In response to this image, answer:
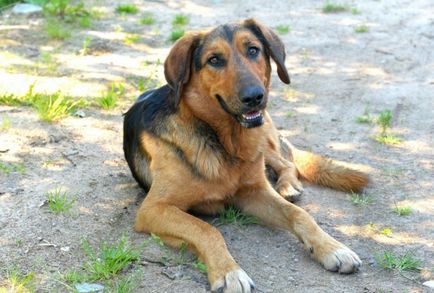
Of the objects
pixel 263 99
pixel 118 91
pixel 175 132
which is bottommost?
pixel 118 91

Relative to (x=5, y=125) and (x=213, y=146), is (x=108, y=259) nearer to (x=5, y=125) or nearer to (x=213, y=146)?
(x=213, y=146)

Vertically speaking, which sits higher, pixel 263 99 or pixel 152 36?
pixel 263 99

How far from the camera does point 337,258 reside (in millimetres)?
4445

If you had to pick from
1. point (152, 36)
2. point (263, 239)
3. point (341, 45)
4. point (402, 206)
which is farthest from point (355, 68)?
point (263, 239)

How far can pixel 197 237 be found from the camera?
4484 millimetres

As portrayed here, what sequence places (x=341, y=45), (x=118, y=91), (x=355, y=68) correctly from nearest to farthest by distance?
(x=118, y=91) < (x=355, y=68) < (x=341, y=45)

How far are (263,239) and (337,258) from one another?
0.70 meters

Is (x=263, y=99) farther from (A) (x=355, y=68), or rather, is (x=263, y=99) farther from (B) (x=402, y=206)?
(A) (x=355, y=68)

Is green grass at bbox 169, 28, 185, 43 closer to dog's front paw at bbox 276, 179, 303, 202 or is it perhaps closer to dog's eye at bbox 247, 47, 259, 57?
dog's front paw at bbox 276, 179, 303, 202

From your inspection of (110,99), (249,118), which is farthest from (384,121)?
(110,99)

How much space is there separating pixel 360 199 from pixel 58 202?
8.33ft

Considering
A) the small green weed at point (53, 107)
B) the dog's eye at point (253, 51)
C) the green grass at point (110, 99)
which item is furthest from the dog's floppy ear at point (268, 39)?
the green grass at point (110, 99)

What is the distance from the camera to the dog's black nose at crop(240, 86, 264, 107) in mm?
4449

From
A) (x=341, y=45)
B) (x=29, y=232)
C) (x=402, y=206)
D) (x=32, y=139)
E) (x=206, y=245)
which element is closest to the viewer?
(x=206, y=245)
